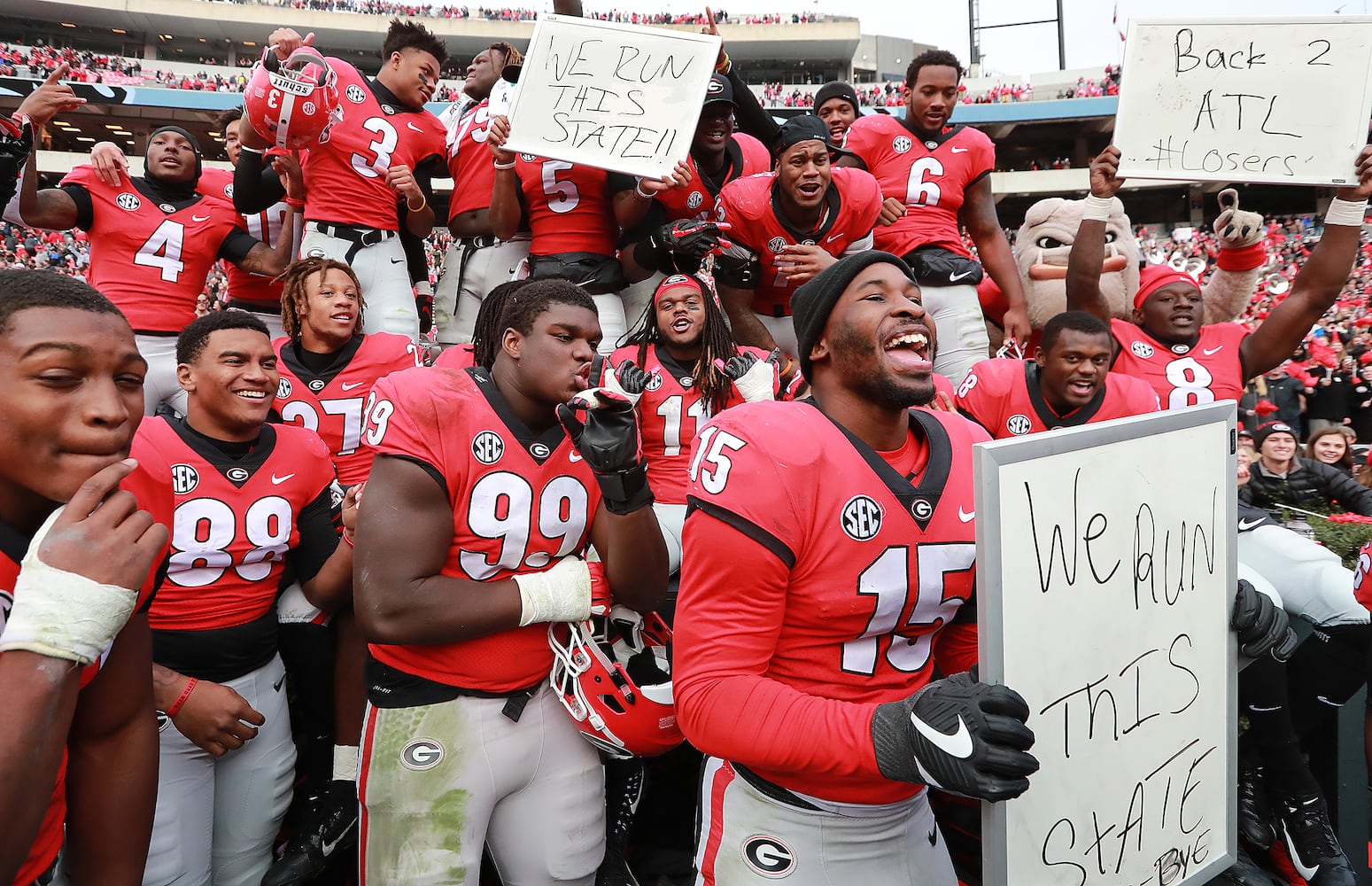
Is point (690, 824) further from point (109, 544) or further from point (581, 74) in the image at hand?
point (581, 74)

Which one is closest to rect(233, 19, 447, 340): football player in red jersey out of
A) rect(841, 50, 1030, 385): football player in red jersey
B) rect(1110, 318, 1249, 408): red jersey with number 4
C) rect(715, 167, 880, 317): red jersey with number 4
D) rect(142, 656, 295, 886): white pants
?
rect(715, 167, 880, 317): red jersey with number 4

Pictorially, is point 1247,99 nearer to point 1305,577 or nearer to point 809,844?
point 1305,577

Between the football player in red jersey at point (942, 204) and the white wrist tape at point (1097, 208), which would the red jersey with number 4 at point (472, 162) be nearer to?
the football player in red jersey at point (942, 204)

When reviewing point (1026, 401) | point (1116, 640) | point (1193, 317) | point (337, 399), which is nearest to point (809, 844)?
point (1116, 640)

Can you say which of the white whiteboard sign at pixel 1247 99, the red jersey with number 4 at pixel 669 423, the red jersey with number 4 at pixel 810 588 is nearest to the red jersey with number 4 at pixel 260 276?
the red jersey with number 4 at pixel 669 423

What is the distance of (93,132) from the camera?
108ft

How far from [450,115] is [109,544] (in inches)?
186

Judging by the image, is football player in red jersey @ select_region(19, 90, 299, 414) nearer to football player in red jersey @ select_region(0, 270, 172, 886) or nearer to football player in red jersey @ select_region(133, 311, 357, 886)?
football player in red jersey @ select_region(133, 311, 357, 886)

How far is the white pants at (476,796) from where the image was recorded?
2312 mm

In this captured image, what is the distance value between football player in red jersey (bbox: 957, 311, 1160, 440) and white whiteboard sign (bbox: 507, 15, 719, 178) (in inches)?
71.4

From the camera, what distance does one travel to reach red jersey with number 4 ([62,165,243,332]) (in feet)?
14.9

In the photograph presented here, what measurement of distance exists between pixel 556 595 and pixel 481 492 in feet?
1.19

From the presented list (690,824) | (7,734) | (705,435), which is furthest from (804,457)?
(690,824)

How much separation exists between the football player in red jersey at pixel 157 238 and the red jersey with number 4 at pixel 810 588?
153 inches
